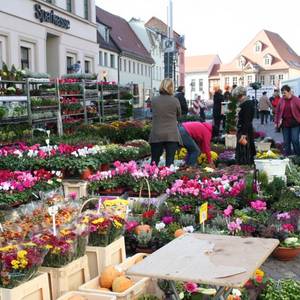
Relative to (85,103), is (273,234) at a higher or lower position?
lower

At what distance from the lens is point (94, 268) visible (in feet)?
14.6

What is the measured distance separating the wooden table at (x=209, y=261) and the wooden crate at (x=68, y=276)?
0.85 meters

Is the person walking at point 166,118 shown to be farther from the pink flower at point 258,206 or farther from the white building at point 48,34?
the white building at point 48,34

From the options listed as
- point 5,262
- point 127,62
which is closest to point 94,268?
point 5,262

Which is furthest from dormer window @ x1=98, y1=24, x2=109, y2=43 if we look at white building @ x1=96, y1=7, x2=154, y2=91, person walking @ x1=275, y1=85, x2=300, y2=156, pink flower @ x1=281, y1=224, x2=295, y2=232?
pink flower @ x1=281, y1=224, x2=295, y2=232

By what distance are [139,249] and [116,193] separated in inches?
97.1

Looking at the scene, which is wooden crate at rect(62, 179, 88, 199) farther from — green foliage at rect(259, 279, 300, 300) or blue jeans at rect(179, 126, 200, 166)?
green foliage at rect(259, 279, 300, 300)

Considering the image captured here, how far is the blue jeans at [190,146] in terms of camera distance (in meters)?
9.74

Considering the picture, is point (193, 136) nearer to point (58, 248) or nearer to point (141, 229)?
point (141, 229)

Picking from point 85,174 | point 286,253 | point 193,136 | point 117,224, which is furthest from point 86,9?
point 117,224

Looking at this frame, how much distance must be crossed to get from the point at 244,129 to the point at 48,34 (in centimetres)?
1893

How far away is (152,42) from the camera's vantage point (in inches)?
2630

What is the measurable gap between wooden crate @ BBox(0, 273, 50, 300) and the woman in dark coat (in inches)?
261

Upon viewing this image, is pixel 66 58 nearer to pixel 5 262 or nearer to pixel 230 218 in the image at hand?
pixel 230 218
